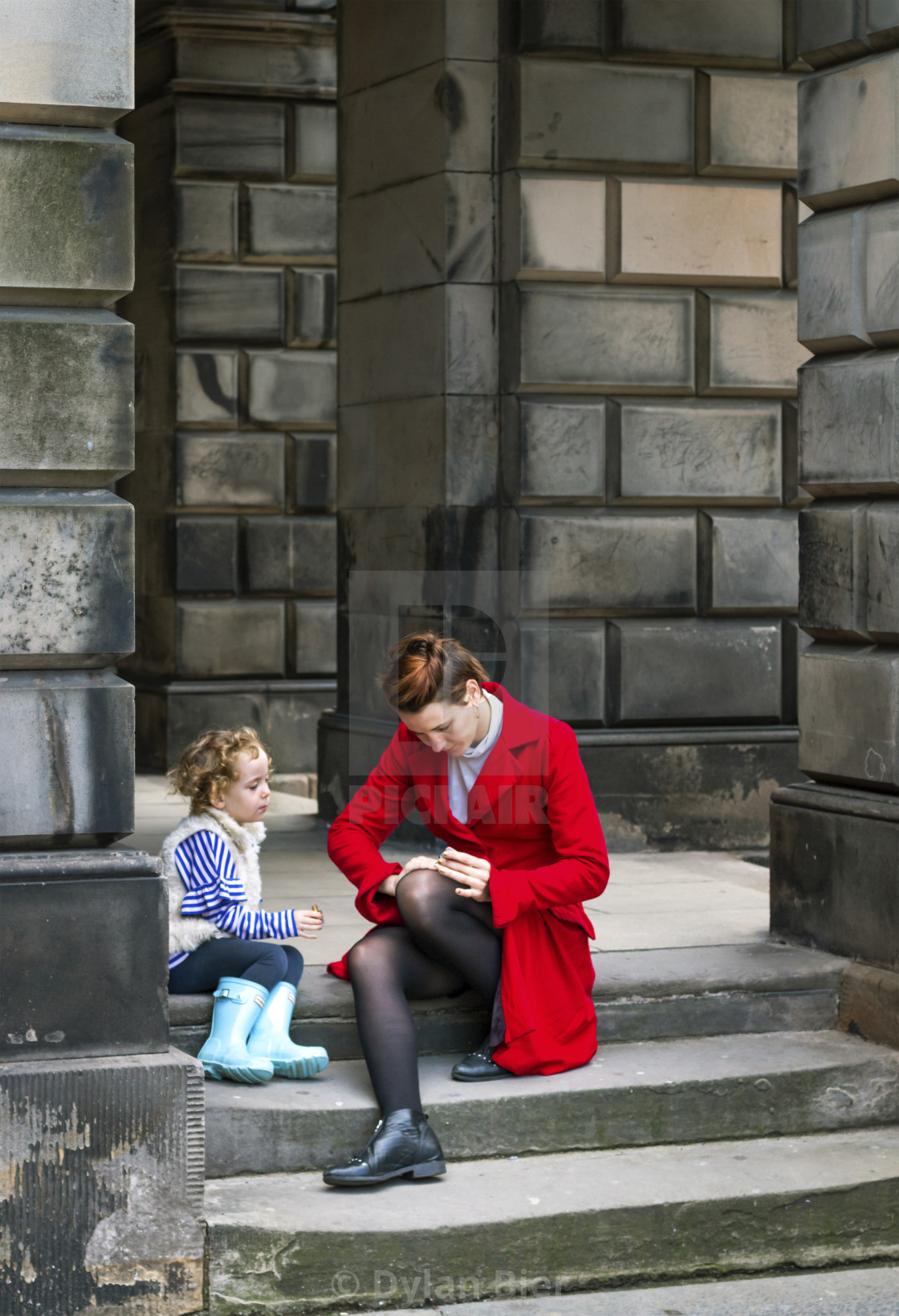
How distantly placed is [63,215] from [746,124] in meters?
4.20

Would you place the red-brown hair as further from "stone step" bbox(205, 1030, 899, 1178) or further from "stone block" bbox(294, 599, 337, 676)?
"stone block" bbox(294, 599, 337, 676)

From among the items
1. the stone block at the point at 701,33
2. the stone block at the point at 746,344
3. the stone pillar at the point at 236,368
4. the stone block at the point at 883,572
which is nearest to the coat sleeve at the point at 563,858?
the stone block at the point at 883,572

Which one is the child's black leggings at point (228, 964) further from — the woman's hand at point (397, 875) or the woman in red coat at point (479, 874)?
the woman's hand at point (397, 875)

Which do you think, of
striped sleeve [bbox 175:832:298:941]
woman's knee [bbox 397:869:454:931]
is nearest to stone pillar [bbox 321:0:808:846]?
woman's knee [bbox 397:869:454:931]

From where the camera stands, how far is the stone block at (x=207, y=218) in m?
9.91

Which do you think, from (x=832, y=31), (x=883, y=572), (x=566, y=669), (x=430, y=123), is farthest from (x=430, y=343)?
(x=883, y=572)

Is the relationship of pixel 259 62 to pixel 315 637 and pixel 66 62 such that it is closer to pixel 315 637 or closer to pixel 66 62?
pixel 315 637

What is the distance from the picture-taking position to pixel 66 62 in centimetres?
398

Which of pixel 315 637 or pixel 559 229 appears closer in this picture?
pixel 559 229

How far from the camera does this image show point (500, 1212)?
4.13 m

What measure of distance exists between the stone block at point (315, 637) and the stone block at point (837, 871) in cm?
501

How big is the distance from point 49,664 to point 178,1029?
40.9 inches

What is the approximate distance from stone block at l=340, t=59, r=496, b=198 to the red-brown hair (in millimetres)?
3239

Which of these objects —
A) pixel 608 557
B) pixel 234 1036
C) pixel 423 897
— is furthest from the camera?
pixel 608 557
